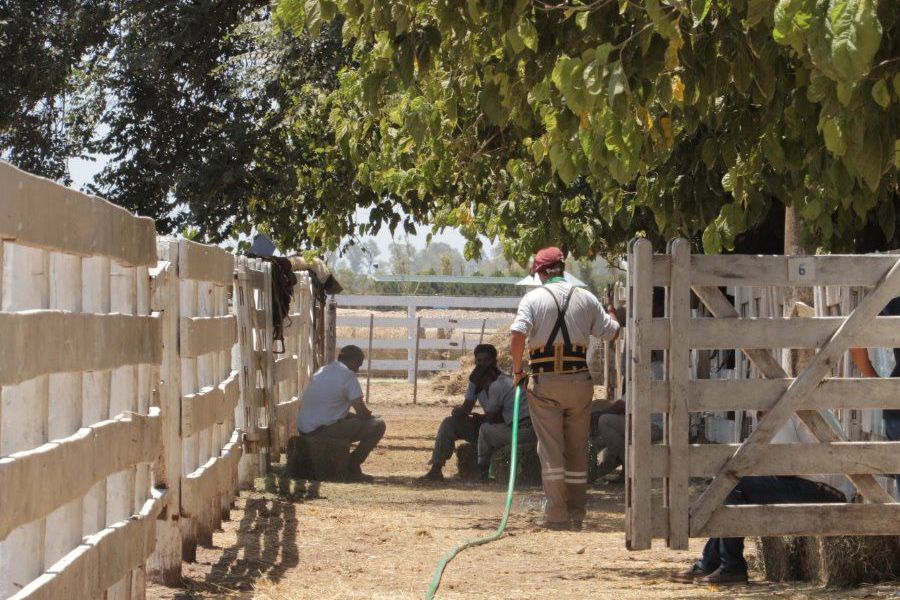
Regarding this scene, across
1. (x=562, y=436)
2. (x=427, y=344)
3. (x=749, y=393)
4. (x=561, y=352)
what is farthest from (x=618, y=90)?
(x=427, y=344)

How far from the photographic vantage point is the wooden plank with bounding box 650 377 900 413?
660 centimetres

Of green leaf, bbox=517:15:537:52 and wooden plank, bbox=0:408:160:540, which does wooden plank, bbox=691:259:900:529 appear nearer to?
green leaf, bbox=517:15:537:52

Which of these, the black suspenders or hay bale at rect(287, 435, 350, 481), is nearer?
the black suspenders

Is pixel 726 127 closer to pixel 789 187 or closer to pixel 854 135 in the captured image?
pixel 789 187

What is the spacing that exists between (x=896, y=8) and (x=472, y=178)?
29.7ft

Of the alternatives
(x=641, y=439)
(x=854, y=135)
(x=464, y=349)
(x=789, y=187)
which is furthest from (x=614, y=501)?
(x=464, y=349)

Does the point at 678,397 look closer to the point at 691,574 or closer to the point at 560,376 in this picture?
the point at 691,574

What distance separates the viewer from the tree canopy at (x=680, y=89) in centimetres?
464

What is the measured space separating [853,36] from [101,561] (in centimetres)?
309

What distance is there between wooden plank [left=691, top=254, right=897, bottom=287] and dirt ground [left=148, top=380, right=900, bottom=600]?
1.59 m

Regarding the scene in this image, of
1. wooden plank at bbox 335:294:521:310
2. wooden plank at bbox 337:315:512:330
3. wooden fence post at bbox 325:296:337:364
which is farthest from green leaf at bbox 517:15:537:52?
wooden plank at bbox 335:294:521:310

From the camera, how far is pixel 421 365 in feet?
99.2

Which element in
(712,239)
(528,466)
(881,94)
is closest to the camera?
(881,94)

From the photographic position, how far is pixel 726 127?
26.4ft
